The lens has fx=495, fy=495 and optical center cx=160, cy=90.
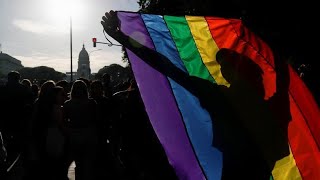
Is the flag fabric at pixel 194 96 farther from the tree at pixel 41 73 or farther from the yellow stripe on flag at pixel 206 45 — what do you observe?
the tree at pixel 41 73

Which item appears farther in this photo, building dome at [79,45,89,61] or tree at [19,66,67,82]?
building dome at [79,45,89,61]

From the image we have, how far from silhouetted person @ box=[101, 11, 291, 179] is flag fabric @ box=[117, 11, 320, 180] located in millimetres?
67

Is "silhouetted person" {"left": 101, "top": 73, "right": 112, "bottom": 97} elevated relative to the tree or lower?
lower

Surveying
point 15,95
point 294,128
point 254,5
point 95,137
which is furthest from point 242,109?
point 254,5

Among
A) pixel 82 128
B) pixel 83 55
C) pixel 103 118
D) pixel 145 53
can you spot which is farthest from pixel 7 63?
pixel 145 53

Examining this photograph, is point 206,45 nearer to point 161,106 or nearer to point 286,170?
point 161,106

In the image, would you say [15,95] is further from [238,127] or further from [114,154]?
[238,127]

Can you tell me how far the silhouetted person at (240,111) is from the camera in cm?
383

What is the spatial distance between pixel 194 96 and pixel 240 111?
15.6 inches

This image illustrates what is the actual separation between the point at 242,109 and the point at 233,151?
1.24 feet

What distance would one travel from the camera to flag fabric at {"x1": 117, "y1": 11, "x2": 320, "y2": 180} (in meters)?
3.98

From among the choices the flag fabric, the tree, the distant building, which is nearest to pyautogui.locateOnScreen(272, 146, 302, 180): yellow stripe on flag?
the flag fabric

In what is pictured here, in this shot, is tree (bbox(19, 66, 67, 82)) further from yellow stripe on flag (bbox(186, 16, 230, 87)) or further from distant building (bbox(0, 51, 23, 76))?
yellow stripe on flag (bbox(186, 16, 230, 87))

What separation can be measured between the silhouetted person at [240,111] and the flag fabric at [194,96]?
0.07m
